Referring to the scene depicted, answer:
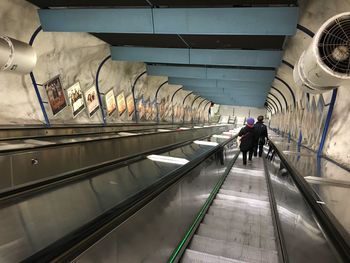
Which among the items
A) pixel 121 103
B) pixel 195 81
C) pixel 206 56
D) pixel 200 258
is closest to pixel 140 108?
pixel 121 103

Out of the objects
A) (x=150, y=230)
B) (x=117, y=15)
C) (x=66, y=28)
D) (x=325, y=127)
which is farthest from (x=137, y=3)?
(x=150, y=230)

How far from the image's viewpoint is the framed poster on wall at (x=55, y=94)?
8.46 m

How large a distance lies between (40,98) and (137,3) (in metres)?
4.10

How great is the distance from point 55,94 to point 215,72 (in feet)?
23.3

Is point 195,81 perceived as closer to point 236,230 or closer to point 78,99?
point 78,99

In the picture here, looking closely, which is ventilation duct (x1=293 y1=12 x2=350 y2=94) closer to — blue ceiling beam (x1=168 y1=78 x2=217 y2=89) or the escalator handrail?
the escalator handrail

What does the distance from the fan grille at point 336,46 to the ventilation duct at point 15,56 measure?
4.91 m

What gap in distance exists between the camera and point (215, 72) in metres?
12.8

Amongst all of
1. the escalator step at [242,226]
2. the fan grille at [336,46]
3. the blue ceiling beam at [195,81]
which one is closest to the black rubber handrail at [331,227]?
the fan grille at [336,46]

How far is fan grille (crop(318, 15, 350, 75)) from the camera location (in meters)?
3.03

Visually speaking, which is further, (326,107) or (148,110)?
(148,110)

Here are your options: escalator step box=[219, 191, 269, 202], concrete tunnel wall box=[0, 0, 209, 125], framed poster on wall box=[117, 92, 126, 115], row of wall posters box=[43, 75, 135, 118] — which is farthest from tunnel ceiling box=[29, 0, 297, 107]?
framed poster on wall box=[117, 92, 126, 115]

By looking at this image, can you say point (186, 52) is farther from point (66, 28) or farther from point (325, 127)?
point (325, 127)

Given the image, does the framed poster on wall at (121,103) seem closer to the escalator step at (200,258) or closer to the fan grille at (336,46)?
the escalator step at (200,258)
